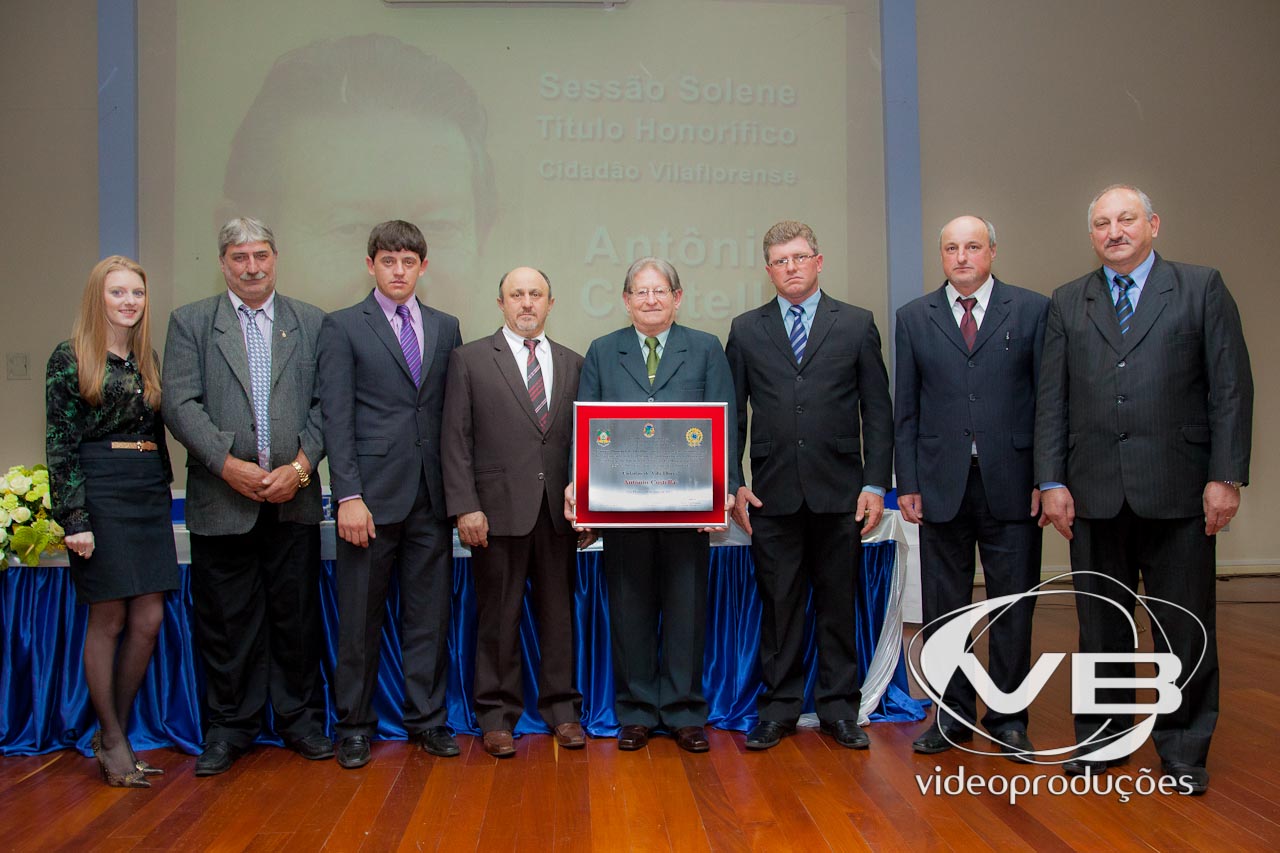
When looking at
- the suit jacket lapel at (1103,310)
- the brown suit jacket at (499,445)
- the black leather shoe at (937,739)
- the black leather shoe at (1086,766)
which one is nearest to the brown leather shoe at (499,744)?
the brown suit jacket at (499,445)

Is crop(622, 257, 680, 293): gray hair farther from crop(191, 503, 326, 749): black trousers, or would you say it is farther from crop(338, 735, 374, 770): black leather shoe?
crop(338, 735, 374, 770): black leather shoe

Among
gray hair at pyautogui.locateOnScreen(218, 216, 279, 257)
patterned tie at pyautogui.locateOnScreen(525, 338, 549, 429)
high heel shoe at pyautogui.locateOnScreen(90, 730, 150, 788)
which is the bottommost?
high heel shoe at pyautogui.locateOnScreen(90, 730, 150, 788)

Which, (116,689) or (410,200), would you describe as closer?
(116,689)

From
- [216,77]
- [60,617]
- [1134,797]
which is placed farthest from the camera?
[216,77]

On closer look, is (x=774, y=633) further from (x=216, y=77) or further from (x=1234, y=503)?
(x=216, y=77)

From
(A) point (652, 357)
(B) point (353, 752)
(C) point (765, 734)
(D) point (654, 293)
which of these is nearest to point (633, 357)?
(A) point (652, 357)

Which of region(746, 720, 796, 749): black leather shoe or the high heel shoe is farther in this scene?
region(746, 720, 796, 749): black leather shoe

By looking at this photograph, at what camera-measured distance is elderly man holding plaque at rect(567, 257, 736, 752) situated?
116 inches

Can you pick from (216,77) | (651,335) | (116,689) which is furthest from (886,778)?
(216,77)

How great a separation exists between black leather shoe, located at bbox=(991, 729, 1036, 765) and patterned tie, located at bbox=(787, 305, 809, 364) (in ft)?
4.45

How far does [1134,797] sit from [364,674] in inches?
90.2

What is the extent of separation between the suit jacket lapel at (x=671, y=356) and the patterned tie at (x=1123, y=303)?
131 centimetres

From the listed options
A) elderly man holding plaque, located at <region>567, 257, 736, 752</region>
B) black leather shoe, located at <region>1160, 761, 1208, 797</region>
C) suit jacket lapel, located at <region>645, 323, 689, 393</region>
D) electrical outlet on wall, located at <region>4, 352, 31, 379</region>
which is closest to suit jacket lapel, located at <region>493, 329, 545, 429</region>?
elderly man holding plaque, located at <region>567, 257, 736, 752</region>

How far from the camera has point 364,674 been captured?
9.43ft
